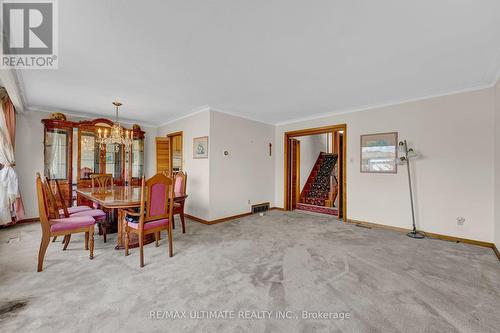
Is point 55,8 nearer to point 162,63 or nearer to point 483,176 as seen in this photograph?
point 162,63

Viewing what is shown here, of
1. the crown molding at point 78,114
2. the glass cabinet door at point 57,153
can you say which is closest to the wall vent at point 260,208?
the crown molding at point 78,114

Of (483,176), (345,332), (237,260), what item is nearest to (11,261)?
(237,260)

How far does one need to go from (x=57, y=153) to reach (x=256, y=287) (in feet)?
16.6

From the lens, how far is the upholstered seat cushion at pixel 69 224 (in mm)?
2445

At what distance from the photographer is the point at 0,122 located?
3.71 metres

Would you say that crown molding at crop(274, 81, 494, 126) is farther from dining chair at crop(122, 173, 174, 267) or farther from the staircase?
dining chair at crop(122, 173, 174, 267)

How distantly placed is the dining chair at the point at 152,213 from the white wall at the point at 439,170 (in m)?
3.68

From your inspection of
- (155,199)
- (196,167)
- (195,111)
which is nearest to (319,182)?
(196,167)

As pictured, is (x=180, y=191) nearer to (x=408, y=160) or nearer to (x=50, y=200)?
(x=50, y=200)

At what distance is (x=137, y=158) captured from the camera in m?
5.54

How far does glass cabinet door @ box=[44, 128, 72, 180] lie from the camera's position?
4359mm

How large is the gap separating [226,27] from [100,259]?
9.78 ft

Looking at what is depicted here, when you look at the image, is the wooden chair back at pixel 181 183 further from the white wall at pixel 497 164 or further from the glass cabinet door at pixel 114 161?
the white wall at pixel 497 164

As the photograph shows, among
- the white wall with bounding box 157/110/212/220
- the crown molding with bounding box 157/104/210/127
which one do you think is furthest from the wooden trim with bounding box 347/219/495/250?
the crown molding with bounding box 157/104/210/127
